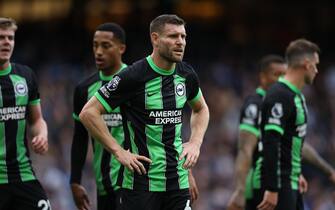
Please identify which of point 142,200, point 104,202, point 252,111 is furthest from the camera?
point 252,111

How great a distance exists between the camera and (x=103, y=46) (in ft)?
35.2

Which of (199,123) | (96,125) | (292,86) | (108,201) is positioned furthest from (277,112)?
(96,125)

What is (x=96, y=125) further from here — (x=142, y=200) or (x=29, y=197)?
(x=29, y=197)

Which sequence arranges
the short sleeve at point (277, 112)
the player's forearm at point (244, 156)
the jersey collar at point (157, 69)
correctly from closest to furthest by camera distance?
the jersey collar at point (157, 69) < the short sleeve at point (277, 112) < the player's forearm at point (244, 156)

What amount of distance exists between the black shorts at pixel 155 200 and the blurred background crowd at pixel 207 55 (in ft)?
25.9

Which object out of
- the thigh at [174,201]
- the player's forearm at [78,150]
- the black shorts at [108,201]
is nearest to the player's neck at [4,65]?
the player's forearm at [78,150]

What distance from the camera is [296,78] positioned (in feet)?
35.3

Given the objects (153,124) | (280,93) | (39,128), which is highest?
(280,93)

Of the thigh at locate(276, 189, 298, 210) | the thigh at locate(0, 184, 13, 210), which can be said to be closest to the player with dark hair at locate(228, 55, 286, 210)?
the thigh at locate(276, 189, 298, 210)

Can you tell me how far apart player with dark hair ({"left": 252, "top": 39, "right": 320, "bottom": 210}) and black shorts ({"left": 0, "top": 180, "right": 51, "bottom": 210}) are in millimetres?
2350

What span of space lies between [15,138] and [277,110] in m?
2.75

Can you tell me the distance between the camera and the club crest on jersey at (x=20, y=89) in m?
10.3

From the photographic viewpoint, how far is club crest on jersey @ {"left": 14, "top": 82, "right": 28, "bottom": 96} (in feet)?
33.7

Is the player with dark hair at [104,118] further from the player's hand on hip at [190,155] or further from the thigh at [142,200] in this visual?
the player's hand on hip at [190,155]
